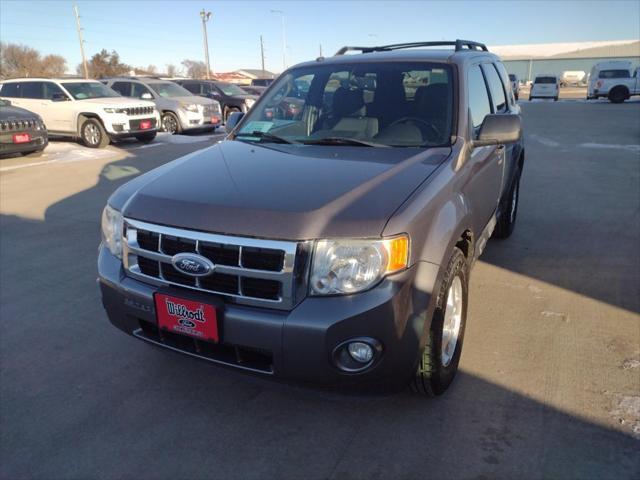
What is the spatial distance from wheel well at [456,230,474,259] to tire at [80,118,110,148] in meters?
11.6

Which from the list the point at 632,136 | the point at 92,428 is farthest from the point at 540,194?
the point at 632,136

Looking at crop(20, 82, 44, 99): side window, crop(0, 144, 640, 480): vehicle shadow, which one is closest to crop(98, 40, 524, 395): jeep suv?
crop(0, 144, 640, 480): vehicle shadow

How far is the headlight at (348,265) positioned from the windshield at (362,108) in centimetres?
120

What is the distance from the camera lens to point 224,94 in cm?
1811

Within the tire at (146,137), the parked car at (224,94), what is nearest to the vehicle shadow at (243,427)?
the tire at (146,137)

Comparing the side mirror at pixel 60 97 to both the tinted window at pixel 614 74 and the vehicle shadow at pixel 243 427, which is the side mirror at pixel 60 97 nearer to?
the vehicle shadow at pixel 243 427

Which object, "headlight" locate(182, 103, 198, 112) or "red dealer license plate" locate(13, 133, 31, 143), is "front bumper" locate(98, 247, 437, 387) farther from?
"headlight" locate(182, 103, 198, 112)

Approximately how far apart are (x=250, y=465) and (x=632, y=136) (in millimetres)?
14743

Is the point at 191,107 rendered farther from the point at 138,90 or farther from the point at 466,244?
the point at 466,244

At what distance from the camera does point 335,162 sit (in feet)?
9.41

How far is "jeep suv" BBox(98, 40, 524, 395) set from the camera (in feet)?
7.09

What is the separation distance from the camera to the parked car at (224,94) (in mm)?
17922

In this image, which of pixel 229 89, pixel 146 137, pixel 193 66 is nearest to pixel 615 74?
pixel 229 89

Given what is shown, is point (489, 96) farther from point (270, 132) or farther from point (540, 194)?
point (540, 194)
